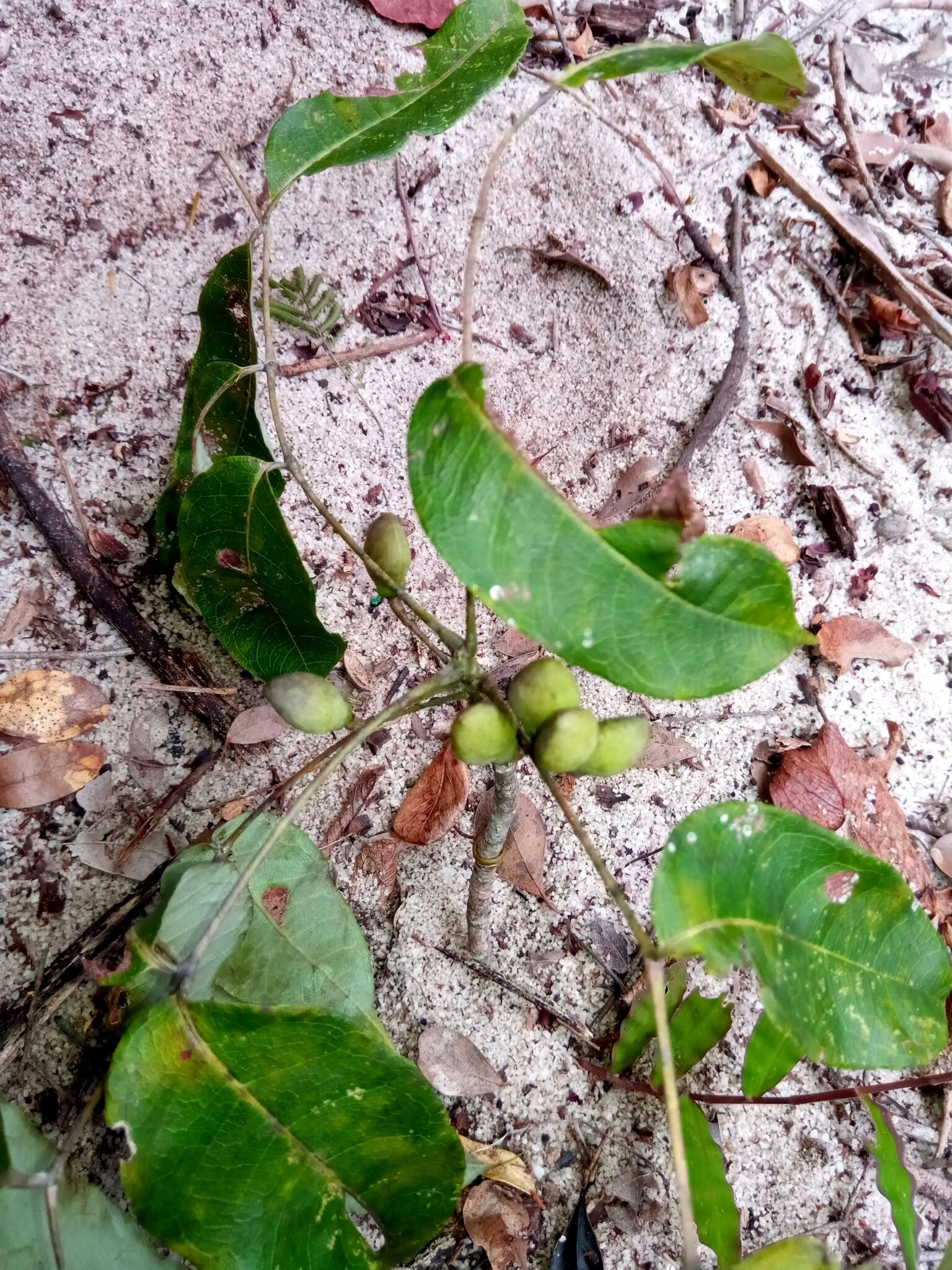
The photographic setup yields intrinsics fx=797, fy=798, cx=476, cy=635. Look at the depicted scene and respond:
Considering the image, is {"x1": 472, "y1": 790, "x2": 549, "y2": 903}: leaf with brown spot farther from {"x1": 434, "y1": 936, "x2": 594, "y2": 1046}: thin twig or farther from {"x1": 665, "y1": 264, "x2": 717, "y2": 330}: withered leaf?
{"x1": 665, "y1": 264, "x2": 717, "y2": 330}: withered leaf

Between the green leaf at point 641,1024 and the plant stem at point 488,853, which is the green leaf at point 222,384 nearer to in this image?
the plant stem at point 488,853

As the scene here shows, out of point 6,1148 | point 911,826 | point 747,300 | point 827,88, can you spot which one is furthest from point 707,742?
point 827,88

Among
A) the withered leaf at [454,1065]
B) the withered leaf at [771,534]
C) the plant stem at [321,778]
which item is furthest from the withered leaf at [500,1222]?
the withered leaf at [771,534]

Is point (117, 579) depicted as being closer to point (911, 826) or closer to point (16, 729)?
point (16, 729)

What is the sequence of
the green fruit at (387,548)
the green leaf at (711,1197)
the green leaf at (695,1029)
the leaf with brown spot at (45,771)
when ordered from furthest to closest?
1. the leaf with brown spot at (45,771)
2. the green leaf at (695,1029)
3. the green leaf at (711,1197)
4. the green fruit at (387,548)

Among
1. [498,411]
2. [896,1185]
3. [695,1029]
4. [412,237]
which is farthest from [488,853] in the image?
[412,237]

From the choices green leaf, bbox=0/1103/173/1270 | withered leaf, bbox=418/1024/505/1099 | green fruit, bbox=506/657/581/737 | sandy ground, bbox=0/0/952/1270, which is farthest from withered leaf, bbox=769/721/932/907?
green leaf, bbox=0/1103/173/1270
